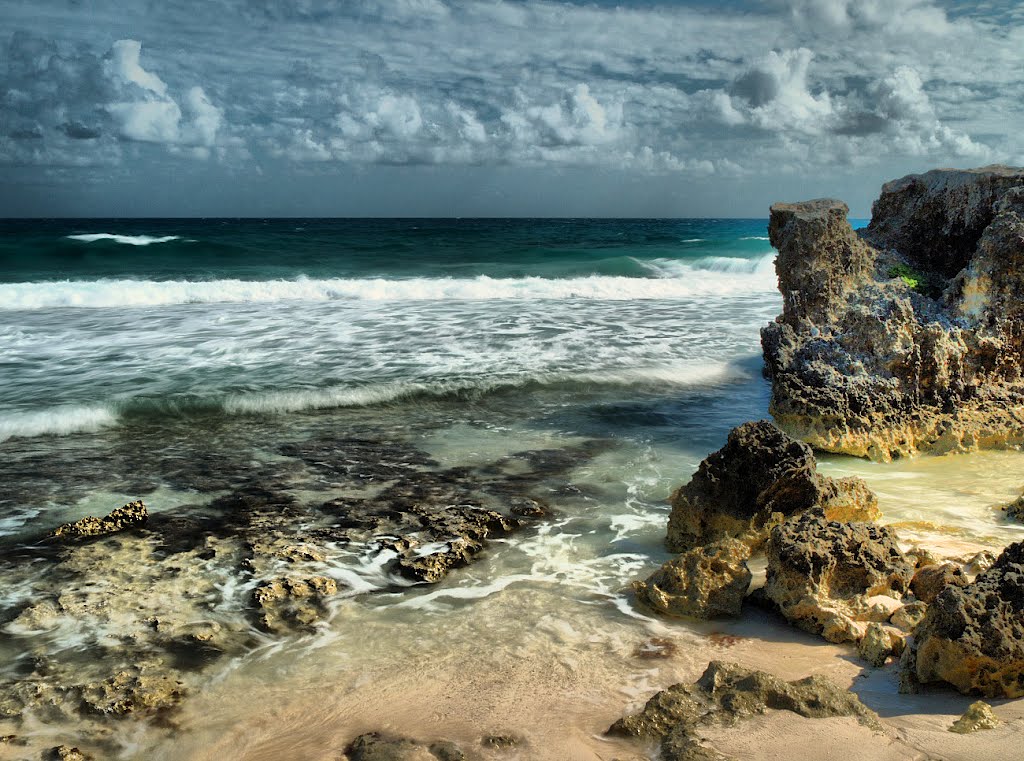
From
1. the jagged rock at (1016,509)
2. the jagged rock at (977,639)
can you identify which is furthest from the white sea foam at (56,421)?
the jagged rock at (1016,509)

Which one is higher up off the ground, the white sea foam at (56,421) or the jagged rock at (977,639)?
the jagged rock at (977,639)

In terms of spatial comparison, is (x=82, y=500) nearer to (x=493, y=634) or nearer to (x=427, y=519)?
(x=427, y=519)

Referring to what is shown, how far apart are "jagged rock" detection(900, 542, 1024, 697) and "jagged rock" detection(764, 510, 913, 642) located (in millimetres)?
555

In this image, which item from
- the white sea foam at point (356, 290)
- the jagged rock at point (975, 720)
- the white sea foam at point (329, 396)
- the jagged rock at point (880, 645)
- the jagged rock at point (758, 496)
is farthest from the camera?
the white sea foam at point (356, 290)

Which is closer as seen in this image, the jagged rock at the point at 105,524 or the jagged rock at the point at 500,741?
the jagged rock at the point at 500,741

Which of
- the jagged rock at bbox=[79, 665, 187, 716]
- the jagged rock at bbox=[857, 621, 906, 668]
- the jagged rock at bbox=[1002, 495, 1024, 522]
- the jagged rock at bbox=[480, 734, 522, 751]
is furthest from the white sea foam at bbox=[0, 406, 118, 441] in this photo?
the jagged rock at bbox=[1002, 495, 1024, 522]

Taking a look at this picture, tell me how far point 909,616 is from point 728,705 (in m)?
1.23

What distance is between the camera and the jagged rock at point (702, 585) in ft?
12.7

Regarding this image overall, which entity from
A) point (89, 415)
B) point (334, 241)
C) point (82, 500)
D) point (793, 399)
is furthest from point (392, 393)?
point (334, 241)

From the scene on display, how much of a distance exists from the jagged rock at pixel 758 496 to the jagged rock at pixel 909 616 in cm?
114

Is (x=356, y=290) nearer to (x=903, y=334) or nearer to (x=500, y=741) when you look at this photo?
(x=903, y=334)

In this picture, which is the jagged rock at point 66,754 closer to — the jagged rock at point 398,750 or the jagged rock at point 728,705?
the jagged rock at point 398,750

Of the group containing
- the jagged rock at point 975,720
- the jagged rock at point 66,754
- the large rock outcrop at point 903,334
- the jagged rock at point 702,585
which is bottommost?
the jagged rock at point 66,754

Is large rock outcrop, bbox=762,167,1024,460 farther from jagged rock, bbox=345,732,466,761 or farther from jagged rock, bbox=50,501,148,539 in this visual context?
jagged rock, bbox=50,501,148,539
